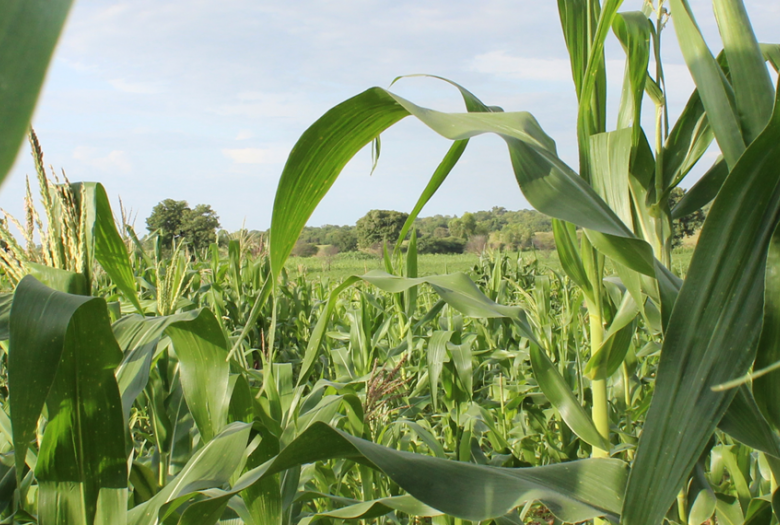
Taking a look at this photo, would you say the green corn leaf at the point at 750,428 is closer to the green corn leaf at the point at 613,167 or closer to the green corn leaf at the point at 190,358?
the green corn leaf at the point at 613,167

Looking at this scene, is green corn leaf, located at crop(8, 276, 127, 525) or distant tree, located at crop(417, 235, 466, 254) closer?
green corn leaf, located at crop(8, 276, 127, 525)

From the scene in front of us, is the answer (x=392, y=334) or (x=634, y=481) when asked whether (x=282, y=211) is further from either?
(x=392, y=334)

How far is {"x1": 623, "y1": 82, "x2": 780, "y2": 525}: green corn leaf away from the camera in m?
0.48

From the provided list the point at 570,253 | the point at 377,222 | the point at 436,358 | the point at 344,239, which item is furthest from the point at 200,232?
the point at 344,239

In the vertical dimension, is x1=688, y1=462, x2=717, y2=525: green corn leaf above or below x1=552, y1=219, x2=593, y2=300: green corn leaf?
below

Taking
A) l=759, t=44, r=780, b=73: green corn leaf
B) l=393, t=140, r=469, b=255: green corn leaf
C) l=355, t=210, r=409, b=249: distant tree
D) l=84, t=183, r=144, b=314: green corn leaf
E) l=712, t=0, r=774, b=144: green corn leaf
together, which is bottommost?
l=84, t=183, r=144, b=314: green corn leaf

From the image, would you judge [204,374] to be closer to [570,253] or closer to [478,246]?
[570,253]

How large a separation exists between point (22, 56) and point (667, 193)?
0.83 meters

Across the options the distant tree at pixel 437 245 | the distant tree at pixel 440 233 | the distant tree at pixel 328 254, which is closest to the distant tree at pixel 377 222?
the distant tree at pixel 437 245

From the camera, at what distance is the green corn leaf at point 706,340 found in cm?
48

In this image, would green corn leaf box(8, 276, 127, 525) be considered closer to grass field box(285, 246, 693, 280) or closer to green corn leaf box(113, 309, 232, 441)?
green corn leaf box(113, 309, 232, 441)

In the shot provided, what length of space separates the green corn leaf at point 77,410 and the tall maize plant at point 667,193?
262 millimetres

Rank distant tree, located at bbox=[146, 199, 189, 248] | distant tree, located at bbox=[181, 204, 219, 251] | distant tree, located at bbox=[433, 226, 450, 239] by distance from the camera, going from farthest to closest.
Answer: distant tree, located at bbox=[433, 226, 450, 239], distant tree, located at bbox=[181, 204, 219, 251], distant tree, located at bbox=[146, 199, 189, 248]

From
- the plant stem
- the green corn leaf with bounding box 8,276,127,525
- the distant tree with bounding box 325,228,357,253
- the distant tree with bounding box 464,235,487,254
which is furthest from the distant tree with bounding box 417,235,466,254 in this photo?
the green corn leaf with bounding box 8,276,127,525
